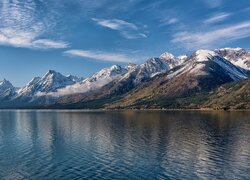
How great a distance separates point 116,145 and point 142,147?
11376 millimetres

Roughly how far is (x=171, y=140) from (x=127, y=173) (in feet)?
201

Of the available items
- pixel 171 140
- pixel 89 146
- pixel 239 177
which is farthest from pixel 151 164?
pixel 171 140

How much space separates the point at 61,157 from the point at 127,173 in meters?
30.6

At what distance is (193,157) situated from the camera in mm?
108688

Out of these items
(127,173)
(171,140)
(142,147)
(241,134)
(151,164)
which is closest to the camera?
(127,173)

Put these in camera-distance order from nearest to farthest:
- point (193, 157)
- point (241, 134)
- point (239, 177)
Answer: point (239, 177)
point (193, 157)
point (241, 134)

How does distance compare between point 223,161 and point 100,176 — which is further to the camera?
point 223,161

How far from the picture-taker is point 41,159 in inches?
4294

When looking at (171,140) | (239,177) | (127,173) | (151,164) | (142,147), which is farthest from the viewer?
(171,140)

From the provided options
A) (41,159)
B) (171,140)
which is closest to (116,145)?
(171,140)

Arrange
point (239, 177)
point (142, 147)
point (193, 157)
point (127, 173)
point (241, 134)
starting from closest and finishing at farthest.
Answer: point (239, 177) → point (127, 173) → point (193, 157) → point (142, 147) → point (241, 134)

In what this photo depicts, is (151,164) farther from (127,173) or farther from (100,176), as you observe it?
(100,176)

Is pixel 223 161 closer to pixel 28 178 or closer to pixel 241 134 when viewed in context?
pixel 28 178

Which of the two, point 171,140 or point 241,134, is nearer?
point 171,140
